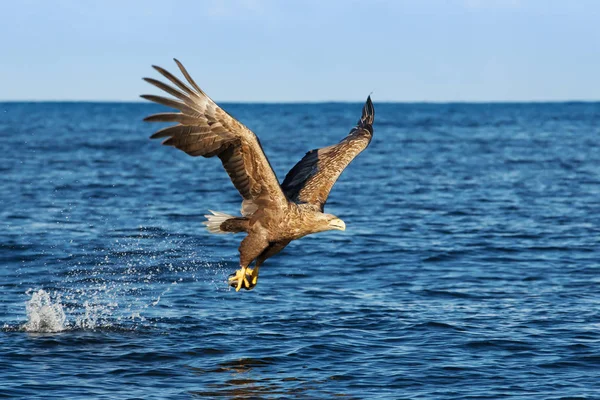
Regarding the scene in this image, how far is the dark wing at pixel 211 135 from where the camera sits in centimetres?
848

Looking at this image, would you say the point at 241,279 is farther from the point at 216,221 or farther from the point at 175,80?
the point at 175,80

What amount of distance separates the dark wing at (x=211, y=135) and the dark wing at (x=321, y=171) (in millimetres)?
1194

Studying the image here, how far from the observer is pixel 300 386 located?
9.56 meters

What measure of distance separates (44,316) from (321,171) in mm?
3823

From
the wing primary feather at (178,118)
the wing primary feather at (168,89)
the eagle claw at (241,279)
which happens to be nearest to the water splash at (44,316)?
the eagle claw at (241,279)

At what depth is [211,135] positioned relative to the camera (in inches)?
347

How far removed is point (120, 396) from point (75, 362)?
130cm

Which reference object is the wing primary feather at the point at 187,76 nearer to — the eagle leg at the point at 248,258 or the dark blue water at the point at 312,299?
the eagle leg at the point at 248,258

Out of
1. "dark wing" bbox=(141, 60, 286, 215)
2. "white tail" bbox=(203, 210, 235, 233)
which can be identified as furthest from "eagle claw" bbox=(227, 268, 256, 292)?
"dark wing" bbox=(141, 60, 286, 215)

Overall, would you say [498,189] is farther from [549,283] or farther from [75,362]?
[75,362]

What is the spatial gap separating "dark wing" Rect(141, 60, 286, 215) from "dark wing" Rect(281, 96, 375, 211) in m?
1.19

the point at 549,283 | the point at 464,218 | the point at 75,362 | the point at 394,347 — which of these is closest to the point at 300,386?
the point at 394,347

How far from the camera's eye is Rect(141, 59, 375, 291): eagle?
859 centimetres

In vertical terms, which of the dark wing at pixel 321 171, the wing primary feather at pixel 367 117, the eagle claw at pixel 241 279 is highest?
the wing primary feather at pixel 367 117
